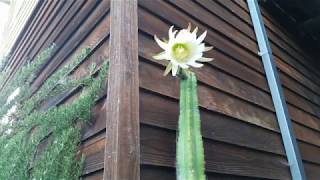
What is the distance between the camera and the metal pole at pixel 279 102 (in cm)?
209

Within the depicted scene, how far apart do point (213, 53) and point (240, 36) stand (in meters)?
0.51

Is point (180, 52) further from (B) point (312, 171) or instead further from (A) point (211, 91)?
(B) point (312, 171)

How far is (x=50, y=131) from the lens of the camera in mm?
1896

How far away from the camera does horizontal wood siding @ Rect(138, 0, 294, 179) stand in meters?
1.44

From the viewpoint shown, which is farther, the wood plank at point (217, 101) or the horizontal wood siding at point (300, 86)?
the horizontal wood siding at point (300, 86)

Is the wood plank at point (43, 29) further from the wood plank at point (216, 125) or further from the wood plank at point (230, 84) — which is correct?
the wood plank at point (216, 125)

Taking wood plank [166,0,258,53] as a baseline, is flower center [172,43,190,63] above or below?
below

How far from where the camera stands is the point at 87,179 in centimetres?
144

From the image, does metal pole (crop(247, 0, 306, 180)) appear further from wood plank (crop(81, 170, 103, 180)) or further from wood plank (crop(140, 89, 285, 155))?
wood plank (crop(81, 170, 103, 180))

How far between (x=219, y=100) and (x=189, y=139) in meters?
0.66

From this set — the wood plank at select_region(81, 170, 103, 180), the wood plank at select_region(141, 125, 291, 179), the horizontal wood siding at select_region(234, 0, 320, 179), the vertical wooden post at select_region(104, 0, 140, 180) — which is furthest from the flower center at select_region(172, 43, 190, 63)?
the horizontal wood siding at select_region(234, 0, 320, 179)

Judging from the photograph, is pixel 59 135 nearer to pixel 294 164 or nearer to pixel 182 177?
pixel 182 177

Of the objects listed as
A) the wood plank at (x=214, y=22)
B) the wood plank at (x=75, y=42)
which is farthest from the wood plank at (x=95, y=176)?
the wood plank at (x=214, y=22)

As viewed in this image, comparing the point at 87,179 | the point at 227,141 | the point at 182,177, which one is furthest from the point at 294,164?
the point at 87,179
